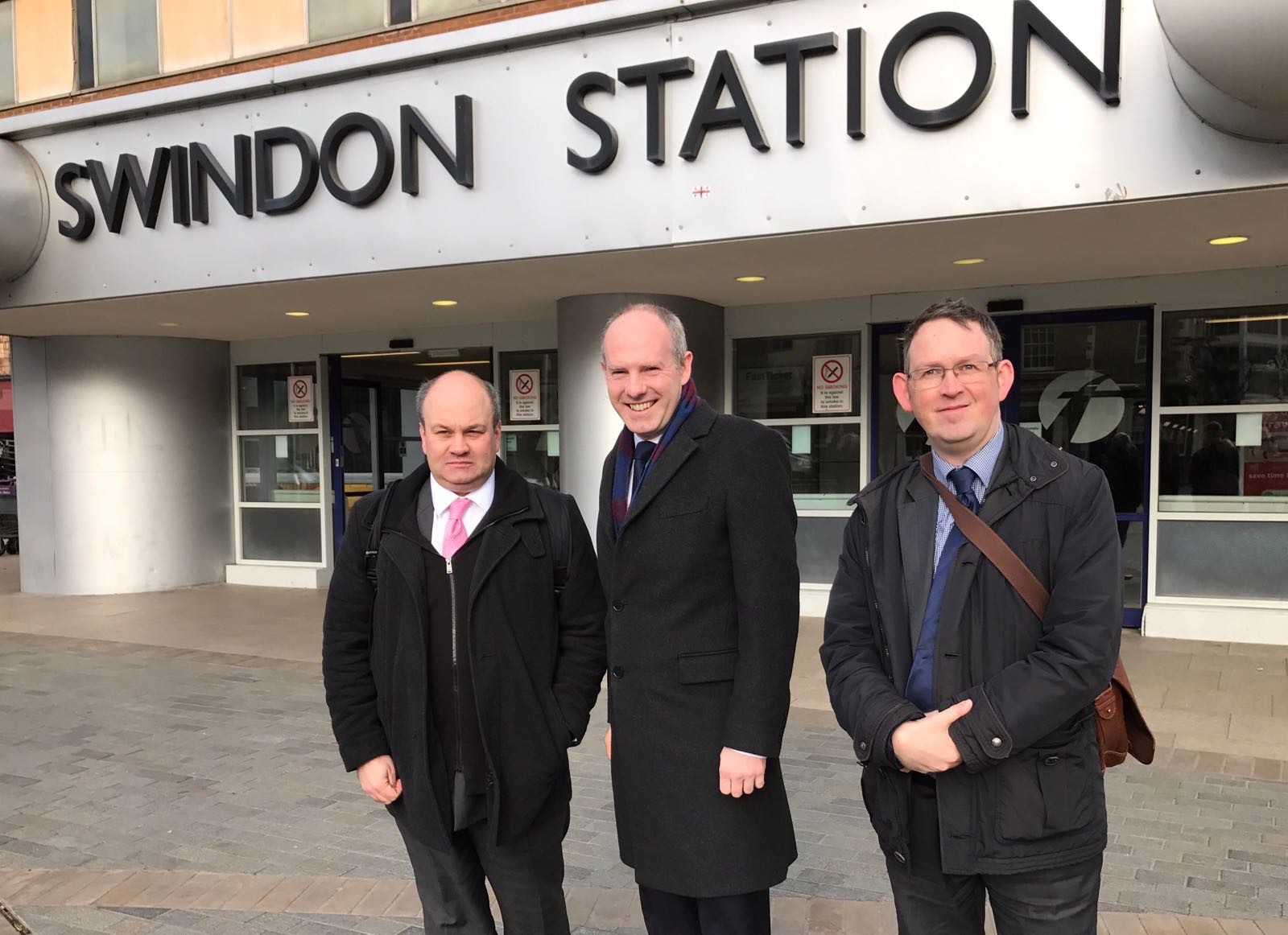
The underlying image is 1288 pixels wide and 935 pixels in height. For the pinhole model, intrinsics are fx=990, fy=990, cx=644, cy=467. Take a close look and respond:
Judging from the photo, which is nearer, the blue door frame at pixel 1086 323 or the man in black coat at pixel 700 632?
the man in black coat at pixel 700 632

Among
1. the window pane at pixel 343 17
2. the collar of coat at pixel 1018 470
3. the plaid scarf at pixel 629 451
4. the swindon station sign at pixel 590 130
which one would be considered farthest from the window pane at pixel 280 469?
the collar of coat at pixel 1018 470

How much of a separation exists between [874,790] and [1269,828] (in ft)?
9.42

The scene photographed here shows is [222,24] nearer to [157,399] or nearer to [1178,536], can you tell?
[157,399]

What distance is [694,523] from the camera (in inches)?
88.4

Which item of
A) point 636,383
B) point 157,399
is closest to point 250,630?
point 157,399

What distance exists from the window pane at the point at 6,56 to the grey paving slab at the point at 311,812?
698 centimetres

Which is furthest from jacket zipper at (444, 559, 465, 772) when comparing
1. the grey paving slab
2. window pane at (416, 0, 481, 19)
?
window pane at (416, 0, 481, 19)

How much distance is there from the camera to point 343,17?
820 cm

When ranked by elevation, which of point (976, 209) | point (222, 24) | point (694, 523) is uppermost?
point (222, 24)

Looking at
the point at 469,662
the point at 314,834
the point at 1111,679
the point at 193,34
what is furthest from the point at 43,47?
the point at 1111,679

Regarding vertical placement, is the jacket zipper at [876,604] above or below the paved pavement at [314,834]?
above

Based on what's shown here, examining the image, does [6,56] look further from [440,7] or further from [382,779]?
[382,779]

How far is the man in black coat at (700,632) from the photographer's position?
222 centimetres

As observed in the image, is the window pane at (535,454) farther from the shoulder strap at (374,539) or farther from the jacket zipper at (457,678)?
the jacket zipper at (457,678)
